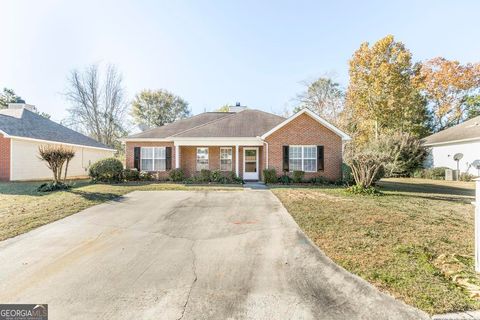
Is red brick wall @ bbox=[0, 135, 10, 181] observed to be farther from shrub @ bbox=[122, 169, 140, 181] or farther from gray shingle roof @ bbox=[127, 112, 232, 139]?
shrub @ bbox=[122, 169, 140, 181]

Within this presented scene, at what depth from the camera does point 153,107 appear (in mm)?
40031

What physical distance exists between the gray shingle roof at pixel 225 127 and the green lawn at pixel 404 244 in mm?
9128

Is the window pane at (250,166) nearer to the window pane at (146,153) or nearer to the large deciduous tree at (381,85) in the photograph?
the window pane at (146,153)

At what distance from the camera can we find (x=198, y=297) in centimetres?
317

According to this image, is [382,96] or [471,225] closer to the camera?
[471,225]

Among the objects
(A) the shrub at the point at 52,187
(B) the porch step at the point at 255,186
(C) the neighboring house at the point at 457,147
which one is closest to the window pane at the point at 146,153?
(A) the shrub at the point at 52,187

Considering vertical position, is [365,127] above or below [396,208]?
above

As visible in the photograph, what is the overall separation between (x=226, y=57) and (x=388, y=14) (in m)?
10.8

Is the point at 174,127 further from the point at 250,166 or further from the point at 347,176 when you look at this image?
the point at 347,176

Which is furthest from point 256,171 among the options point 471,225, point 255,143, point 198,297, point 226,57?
point 198,297

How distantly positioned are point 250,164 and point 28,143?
16683 mm

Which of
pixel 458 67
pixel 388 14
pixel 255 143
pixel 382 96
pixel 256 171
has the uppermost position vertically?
pixel 458 67

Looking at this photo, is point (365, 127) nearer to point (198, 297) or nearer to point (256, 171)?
point (256, 171)

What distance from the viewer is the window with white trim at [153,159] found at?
17.2 meters
